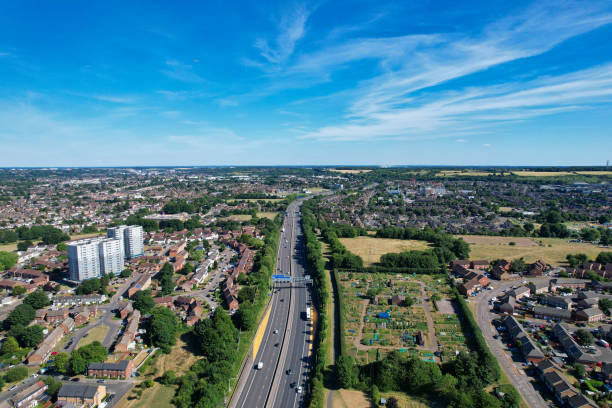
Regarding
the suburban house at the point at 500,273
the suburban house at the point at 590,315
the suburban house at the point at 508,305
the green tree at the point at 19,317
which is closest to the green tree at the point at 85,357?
the green tree at the point at 19,317

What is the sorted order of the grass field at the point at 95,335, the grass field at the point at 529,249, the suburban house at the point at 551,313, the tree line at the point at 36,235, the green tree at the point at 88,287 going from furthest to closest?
the tree line at the point at 36,235
the grass field at the point at 529,249
the green tree at the point at 88,287
the suburban house at the point at 551,313
the grass field at the point at 95,335

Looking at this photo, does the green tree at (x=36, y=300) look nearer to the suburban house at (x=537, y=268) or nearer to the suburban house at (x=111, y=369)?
the suburban house at (x=111, y=369)

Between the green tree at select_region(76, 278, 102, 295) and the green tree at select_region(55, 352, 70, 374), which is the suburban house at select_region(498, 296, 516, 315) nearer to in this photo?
the green tree at select_region(55, 352, 70, 374)

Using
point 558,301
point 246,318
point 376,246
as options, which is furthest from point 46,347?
point 558,301

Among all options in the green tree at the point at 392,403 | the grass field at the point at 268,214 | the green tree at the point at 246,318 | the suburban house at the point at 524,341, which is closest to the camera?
the green tree at the point at 392,403

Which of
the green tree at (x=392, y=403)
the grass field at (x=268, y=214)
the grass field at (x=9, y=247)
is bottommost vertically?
the green tree at (x=392, y=403)

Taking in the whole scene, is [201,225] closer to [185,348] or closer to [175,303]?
[175,303]

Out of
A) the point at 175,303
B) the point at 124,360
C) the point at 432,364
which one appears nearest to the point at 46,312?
the point at 175,303
